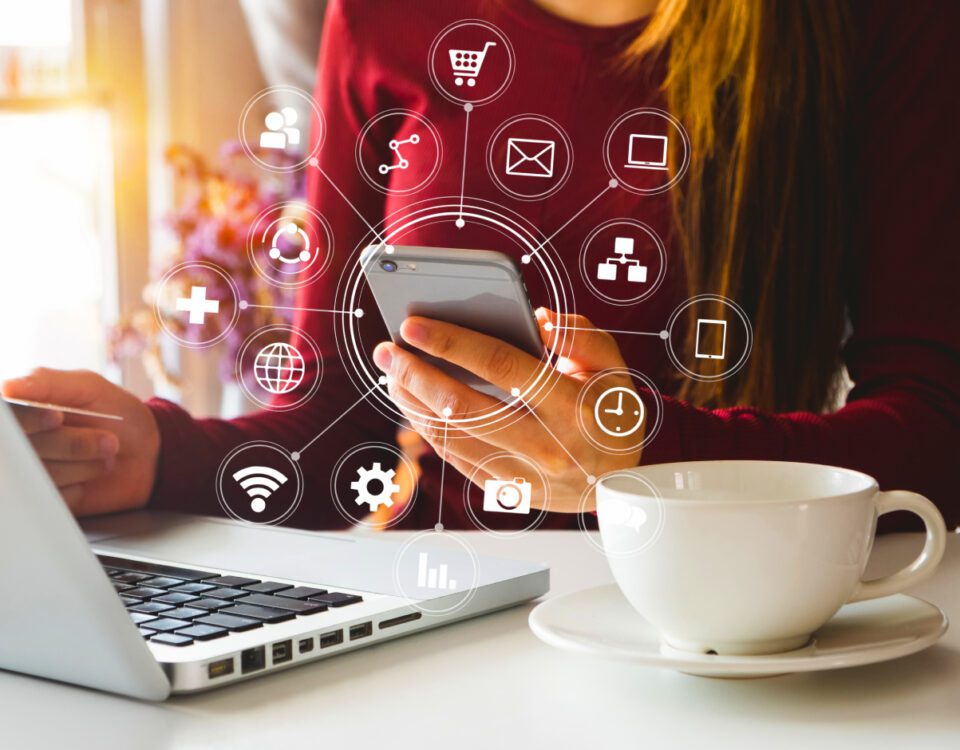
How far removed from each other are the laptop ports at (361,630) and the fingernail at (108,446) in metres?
0.13

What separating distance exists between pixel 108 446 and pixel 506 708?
0.64ft

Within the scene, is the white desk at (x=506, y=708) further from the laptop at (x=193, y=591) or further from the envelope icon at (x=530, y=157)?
the envelope icon at (x=530, y=157)

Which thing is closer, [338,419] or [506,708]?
[506,708]

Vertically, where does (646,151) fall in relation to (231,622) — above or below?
above

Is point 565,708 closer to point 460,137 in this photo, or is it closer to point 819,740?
point 819,740

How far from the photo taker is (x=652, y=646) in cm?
29

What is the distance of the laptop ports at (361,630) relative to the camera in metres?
0.31

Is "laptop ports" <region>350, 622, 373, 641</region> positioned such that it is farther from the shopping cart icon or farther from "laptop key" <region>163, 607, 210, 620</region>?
the shopping cart icon

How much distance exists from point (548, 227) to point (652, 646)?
15 cm
